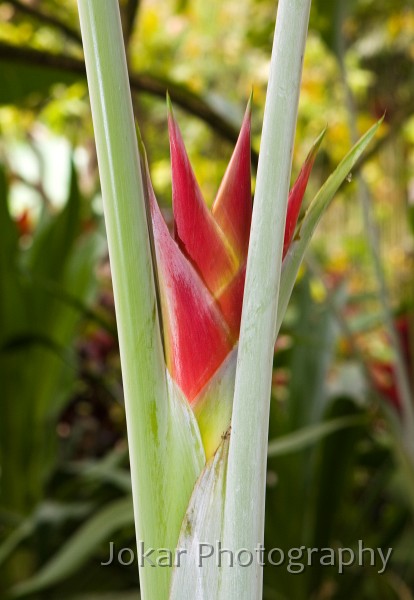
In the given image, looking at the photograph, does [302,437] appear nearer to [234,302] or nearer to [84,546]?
[84,546]

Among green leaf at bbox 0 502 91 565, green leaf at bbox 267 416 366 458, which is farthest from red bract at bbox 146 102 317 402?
green leaf at bbox 0 502 91 565

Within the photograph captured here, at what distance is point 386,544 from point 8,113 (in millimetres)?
1450

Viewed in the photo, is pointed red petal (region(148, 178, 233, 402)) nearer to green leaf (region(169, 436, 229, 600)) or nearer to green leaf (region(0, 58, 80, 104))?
green leaf (region(169, 436, 229, 600))

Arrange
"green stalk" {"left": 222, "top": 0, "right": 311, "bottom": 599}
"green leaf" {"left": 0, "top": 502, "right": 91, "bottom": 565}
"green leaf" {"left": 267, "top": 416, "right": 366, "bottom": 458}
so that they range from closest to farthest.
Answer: "green stalk" {"left": 222, "top": 0, "right": 311, "bottom": 599}
"green leaf" {"left": 267, "top": 416, "right": 366, "bottom": 458}
"green leaf" {"left": 0, "top": 502, "right": 91, "bottom": 565}

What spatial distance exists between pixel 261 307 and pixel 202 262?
0.10 feet

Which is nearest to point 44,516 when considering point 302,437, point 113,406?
point 302,437

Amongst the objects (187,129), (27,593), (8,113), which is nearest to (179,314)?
(27,593)

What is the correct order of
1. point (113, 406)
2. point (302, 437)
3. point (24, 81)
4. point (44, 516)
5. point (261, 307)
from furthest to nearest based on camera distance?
point (113, 406) → point (24, 81) → point (44, 516) → point (302, 437) → point (261, 307)

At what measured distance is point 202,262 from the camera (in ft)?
0.66

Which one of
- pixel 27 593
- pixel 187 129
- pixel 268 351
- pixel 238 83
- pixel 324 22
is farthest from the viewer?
pixel 238 83

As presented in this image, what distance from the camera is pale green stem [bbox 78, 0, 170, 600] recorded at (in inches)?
7.0

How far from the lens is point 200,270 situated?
203mm

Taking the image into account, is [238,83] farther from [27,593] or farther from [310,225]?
[310,225]

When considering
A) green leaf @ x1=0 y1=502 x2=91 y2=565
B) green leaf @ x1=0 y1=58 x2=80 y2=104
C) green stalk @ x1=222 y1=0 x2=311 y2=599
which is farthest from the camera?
green leaf @ x1=0 y1=58 x2=80 y2=104
